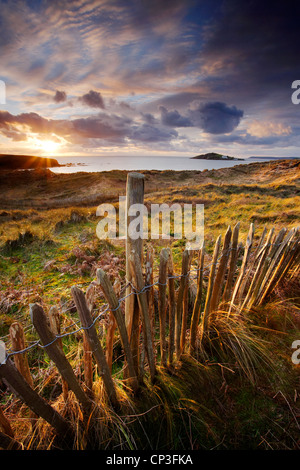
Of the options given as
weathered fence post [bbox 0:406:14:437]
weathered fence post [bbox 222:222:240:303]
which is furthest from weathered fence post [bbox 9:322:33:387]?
weathered fence post [bbox 222:222:240:303]

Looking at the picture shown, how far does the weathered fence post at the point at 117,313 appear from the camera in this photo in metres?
1.51

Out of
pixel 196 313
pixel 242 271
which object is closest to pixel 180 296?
pixel 196 313

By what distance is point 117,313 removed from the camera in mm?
1744

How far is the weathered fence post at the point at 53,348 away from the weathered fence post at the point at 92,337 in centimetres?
21

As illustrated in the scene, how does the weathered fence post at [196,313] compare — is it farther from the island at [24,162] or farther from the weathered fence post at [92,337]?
the island at [24,162]

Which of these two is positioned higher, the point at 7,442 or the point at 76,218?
the point at 76,218

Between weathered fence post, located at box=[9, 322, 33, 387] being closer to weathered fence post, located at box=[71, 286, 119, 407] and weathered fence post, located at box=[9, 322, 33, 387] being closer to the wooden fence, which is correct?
the wooden fence

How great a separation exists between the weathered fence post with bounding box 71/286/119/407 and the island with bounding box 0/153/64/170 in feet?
221

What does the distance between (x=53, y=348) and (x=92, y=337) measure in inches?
11.7

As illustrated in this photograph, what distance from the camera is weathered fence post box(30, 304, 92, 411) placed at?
1292mm

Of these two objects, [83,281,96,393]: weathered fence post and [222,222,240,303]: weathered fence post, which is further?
[222,222,240,303]: weathered fence post

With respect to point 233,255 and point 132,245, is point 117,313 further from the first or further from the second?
point 233,255
